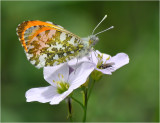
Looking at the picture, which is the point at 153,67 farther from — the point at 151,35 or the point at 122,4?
the point at 122,4

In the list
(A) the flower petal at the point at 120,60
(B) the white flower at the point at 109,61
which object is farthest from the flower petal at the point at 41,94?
(A) the flower petal at the point at 120,60

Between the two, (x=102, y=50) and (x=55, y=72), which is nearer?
(x=55, y=72)

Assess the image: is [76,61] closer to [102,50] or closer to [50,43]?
[50,43]

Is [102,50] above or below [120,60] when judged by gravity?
above

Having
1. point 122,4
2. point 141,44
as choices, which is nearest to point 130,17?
point 122,4

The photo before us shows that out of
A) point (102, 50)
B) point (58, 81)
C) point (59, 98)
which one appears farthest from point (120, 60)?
point (102, 50)

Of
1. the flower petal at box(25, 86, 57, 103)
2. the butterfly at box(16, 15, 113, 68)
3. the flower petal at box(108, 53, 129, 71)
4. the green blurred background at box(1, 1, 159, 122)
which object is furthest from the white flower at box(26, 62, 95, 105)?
the green blurred background at box(1, 1, 159, 122)

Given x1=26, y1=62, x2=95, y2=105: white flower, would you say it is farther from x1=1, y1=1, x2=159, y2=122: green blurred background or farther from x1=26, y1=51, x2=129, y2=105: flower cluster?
x1=1, y1=1, x2=159, y2=122: green blurred background
